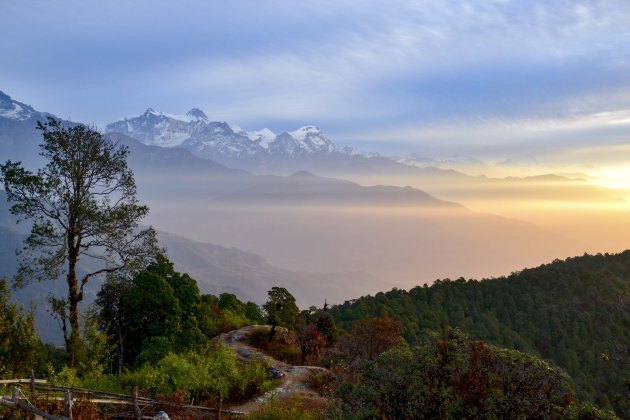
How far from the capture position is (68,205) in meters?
22.9

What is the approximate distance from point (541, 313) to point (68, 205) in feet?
240

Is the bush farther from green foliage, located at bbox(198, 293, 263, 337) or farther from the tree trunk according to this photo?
the tree trunk

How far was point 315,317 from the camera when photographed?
3509cm

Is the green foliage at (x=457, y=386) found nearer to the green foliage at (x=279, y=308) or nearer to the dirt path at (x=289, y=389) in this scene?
the dirt path at (x=289, y=389)

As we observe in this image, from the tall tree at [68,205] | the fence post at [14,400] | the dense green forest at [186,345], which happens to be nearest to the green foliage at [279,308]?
the dense green forest at [186,345]

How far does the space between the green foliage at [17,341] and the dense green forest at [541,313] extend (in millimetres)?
41874

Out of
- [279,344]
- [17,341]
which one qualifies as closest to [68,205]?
[17,341]

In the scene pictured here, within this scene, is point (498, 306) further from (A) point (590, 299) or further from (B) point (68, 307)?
(B) point (68, 307)

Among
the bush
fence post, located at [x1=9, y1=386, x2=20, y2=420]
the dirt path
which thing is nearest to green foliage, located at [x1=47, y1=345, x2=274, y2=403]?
the dirt path

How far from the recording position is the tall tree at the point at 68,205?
22.5m

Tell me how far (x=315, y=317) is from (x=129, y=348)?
13.7 meters

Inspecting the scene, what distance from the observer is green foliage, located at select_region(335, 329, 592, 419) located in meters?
9.69

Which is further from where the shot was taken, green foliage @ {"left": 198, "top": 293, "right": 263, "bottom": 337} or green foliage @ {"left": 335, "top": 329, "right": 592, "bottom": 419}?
green foliage @ {"left": 198, "top": 293, "right": 263, "bottom": 337}

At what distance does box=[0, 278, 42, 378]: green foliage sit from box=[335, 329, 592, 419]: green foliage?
50.3ft
